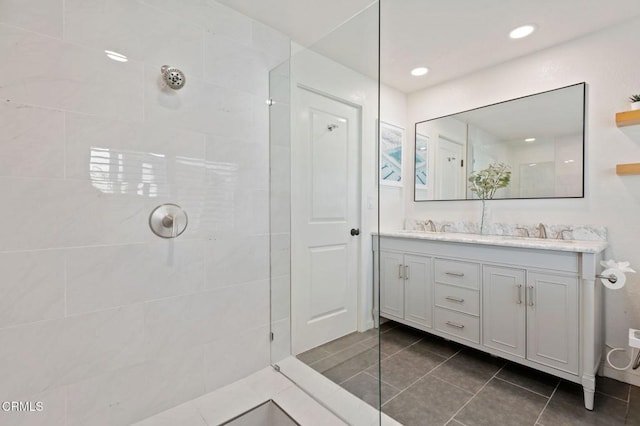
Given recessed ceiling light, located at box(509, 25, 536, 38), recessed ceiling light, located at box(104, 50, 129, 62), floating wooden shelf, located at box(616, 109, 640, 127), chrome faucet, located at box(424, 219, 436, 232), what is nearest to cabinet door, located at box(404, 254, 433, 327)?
chrome faucet, located at box(424, 219, 436, 232)

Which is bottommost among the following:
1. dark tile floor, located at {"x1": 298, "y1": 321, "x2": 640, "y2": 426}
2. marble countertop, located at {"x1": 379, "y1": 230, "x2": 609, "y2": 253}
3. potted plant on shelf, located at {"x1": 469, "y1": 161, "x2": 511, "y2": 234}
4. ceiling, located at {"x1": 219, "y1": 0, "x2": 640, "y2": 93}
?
dark tile floor, located at {"x1": 298, "y1": 321, "x2": 640, "y2": 426}

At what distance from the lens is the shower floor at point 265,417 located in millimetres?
1400

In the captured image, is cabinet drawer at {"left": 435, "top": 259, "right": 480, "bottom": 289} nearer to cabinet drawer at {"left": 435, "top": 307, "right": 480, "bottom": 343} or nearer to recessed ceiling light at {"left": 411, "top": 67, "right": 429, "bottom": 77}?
cabinet drawer at {"left": 435, "top": 307, "right": 480, "bottom": 343}

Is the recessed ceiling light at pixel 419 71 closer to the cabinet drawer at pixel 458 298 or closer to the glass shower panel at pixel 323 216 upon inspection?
the glass shower panel at pixel 323 216

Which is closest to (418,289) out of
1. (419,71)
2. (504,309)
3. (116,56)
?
(504,309)

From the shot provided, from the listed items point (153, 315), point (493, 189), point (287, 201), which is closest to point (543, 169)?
point (493, 189)

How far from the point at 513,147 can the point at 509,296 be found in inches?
48.4

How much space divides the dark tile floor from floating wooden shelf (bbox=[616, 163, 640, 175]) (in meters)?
1.36

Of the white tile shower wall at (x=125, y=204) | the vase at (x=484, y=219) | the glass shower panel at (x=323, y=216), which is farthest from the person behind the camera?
the vase at (x=484, y=219)

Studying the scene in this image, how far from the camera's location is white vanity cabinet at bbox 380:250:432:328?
7.78 feet

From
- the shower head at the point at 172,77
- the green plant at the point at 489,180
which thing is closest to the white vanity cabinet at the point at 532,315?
the green plant at the point at 489,180

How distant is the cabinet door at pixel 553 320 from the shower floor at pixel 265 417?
1.57 meters

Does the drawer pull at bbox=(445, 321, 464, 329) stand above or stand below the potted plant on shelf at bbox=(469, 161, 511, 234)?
below

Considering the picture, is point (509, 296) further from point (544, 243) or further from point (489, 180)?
point (489, 180)
